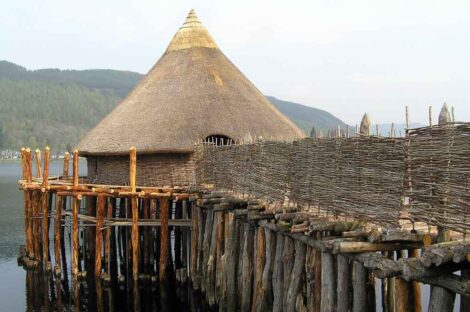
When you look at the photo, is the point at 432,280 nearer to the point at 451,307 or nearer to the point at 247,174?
the point at 451,307

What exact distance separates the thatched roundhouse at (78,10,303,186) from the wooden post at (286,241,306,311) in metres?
8.35

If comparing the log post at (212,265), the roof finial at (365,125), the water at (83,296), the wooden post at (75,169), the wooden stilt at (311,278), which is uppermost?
the roof finial at (365,125)

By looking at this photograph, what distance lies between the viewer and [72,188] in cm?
1653

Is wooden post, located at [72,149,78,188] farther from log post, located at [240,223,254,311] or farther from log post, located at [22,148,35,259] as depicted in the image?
log post, located at [240,223,254,311]

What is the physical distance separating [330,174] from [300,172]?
4.03 ft

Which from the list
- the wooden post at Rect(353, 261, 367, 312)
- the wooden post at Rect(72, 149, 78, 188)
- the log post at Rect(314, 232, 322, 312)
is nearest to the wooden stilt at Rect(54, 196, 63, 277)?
the wooden post at Rect(72, 149, 78, 188)

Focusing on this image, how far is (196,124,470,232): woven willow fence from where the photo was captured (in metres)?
6.52

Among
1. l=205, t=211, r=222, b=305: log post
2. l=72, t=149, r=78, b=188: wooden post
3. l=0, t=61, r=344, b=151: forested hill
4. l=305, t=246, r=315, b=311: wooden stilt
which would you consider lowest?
l=205, t=211, r=222, b=305: log post

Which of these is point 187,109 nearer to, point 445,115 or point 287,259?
point 287,259

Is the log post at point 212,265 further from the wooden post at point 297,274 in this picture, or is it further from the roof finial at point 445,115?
the roof finial at point 445,115

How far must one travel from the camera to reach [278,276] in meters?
11.1

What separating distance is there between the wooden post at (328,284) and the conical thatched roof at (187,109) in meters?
9.66

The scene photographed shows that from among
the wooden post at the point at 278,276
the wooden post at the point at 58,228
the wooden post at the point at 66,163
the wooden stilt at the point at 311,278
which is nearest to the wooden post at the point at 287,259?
the wooden post at the point at 278,276

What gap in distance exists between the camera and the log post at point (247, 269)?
12.8 m
